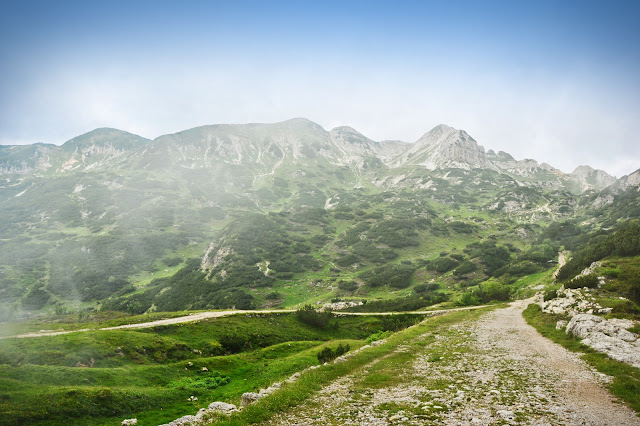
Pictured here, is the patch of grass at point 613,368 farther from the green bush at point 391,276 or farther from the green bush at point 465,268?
the green bush at point 465,268

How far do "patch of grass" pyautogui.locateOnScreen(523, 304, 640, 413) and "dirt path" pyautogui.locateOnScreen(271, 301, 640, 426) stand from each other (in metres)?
0.58

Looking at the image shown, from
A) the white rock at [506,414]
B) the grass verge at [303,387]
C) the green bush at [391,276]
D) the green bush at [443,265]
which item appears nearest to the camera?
the white rock at [506,414]

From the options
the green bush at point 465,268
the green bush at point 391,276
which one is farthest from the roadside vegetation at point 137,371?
the green bush at point 465,268

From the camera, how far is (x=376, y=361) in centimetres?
2381

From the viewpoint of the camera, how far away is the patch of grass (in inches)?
527

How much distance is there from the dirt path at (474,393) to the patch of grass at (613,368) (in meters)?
0.58

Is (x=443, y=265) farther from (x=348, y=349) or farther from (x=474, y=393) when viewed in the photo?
(x=474, y=393)

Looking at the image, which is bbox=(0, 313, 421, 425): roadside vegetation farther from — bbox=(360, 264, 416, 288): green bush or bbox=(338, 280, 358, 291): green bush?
bbox=(360, 264, 416, 288): green bush

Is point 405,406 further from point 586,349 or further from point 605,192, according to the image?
point 605,192

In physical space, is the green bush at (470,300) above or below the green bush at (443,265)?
below

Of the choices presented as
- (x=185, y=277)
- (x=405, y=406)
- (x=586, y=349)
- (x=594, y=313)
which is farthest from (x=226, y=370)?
(x=185, y=277)

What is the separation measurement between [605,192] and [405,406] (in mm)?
264529

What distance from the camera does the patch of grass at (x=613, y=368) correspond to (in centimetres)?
1339

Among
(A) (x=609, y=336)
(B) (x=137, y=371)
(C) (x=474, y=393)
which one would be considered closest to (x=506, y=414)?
(C) (x=474, y=393)
